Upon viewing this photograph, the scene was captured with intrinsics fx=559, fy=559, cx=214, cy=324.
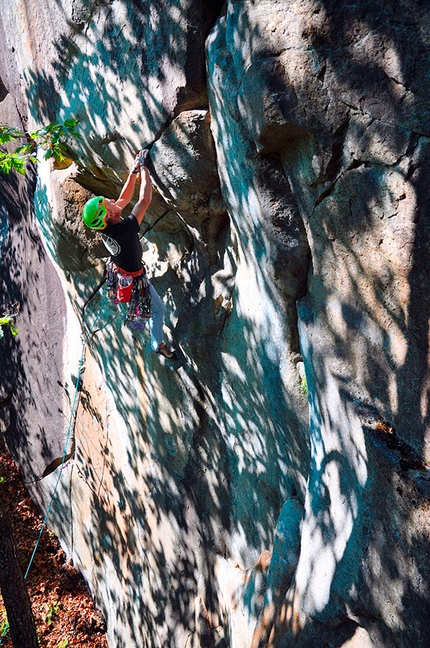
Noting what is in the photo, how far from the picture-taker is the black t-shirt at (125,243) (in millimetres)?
5285

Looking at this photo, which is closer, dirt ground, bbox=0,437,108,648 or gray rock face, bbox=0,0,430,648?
gray rock face, bbox=0,0,430,648

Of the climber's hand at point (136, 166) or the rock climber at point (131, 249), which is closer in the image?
the rock climber at point (131, 249)

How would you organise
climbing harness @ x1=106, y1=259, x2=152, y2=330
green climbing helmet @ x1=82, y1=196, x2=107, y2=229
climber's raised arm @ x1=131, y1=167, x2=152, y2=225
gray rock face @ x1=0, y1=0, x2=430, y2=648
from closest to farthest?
gray rock face @ x1=0, y1=0, x2=430, y2=648
green climbing helmet @ x1=82, y1=196, x2=107, y2=229
climber's raised arm @ x1=131, y1=167, x2=152, y2=225
climbing harness @ x1=106, y1=259, x2=152, y2=330

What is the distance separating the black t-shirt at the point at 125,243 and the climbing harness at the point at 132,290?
10 centimetres

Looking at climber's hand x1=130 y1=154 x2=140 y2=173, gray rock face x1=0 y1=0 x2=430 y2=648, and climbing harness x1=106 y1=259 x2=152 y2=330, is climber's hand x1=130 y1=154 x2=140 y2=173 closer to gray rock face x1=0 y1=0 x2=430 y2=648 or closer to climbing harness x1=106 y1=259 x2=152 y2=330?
gray rock face x1=0 y1=0 x2=430 y2=648

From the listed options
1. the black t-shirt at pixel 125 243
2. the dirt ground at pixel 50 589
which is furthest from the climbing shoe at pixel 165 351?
the dirt ground at pixel 50 589

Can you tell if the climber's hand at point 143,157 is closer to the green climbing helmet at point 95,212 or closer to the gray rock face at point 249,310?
the gray rock face at point 249,310

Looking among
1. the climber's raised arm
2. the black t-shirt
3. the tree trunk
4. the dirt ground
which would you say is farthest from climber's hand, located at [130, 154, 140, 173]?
the dirt ground

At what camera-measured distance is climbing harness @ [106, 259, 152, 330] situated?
569cm

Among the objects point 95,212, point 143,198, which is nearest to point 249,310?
point 143,198

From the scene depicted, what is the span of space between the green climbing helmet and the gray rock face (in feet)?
2.37

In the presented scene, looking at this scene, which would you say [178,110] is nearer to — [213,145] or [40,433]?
[213,145]

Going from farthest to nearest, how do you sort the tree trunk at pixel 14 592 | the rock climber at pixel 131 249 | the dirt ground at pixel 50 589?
the dirt ground at pixel 50 589 → the tree trunk at pixel 14 592 → the rock climber at pixel 131 249

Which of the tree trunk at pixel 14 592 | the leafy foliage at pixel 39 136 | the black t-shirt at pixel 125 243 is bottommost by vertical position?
the tree trunk at pixel 14 592
